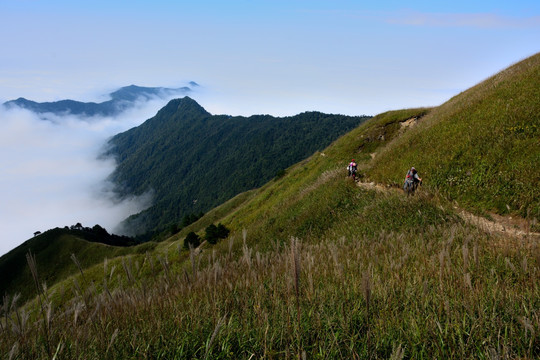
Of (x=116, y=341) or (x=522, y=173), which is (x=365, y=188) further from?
(x=116, y=341)

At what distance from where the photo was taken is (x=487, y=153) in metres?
14.3

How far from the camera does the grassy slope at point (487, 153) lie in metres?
11.9

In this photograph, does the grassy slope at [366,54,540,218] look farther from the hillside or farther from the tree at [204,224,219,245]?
the tree at [204,224,219,245]

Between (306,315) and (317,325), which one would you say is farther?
(306,315)

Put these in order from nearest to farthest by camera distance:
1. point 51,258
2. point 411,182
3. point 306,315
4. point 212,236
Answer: point 306,315 → point 411,182 → point 212,236 → point 51,258

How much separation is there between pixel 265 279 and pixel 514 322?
317 centimetres

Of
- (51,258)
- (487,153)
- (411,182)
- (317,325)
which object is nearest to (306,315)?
(317,325)

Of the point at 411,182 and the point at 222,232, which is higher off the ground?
the point at 411,182

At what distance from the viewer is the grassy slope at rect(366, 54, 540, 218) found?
1188 cm

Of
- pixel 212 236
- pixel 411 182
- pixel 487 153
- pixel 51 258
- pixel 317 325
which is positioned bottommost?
pixel 212 236

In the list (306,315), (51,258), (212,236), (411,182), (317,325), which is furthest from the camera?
(51,258)

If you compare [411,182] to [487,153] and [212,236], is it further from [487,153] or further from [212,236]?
[212,236]

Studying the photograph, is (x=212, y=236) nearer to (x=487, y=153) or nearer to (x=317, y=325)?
(x=487, y=153)

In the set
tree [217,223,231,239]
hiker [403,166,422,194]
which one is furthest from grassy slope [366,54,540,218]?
tree [217,223,231,239]
